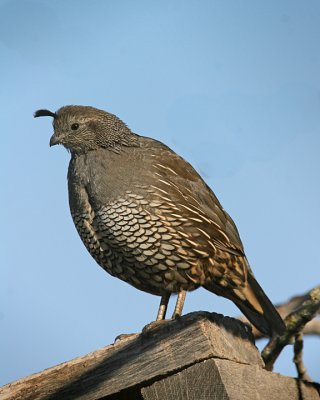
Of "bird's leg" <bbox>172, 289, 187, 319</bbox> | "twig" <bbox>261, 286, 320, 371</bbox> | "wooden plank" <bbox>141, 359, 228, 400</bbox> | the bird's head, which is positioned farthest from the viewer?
the bird's head

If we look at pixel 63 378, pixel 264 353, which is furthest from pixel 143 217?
pixel 63 378

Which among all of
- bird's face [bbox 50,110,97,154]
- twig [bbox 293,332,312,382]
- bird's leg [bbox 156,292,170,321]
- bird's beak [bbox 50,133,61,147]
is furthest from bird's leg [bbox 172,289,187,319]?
bird's beak [bbox 50,133,61,147]

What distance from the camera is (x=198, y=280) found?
482 cm

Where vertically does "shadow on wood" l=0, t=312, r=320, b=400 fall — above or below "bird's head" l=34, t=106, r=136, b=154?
below

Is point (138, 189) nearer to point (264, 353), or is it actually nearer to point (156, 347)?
point (264, 353)

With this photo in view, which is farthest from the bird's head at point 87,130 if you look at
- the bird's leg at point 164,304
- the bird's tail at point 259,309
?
the bird's tail at point 259,309

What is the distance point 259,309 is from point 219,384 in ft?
4.90

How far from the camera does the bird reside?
4.72m

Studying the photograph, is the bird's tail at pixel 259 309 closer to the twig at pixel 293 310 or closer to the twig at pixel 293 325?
the twig at pixel 293 325

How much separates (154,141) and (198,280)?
0.97 meters

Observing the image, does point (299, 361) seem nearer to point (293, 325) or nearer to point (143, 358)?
point (293, 325)

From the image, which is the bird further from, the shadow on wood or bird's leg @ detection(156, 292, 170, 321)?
the shadow on wood

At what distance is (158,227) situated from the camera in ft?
15.5

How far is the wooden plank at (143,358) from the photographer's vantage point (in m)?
3.42
